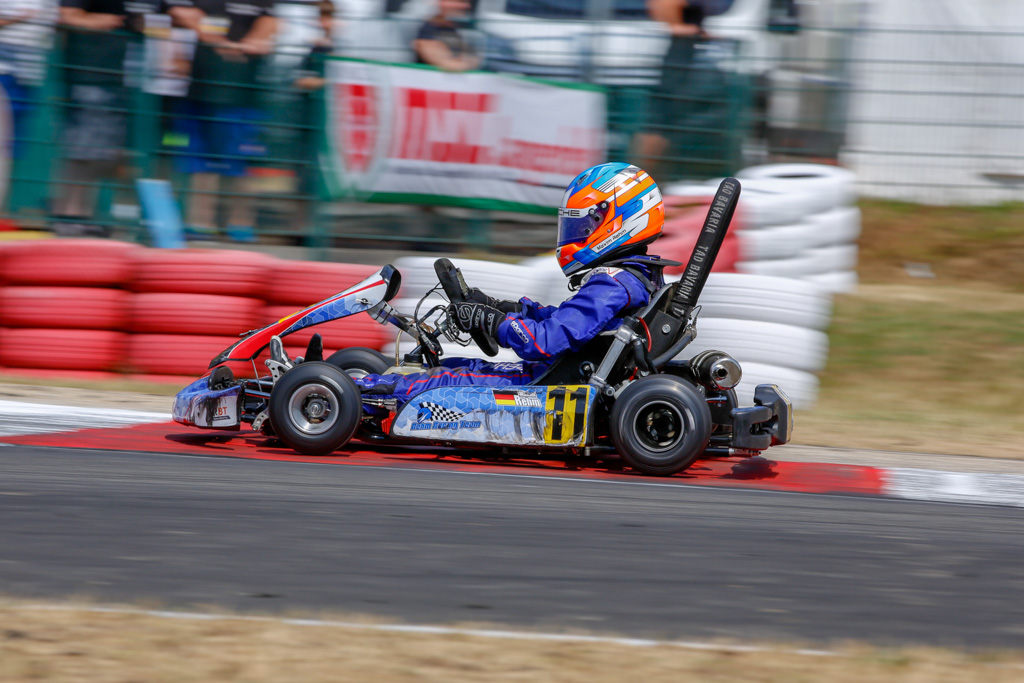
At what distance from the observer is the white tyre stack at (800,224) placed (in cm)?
866

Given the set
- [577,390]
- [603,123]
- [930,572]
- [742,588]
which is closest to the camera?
[742,588]

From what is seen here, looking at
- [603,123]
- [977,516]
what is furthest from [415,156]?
[977,516]

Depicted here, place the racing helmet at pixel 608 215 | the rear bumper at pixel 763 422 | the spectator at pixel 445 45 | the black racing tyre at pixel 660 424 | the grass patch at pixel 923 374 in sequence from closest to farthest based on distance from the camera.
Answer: the black racing tyre at pixel 660 424
the rear bumper at pixel 763 422
the racing helmet at pixel 608 215
the grass patch at pixel 923 374
the spectator at pixel 445 45

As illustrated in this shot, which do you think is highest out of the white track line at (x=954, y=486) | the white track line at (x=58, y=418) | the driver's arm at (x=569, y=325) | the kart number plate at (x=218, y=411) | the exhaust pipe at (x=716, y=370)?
the driver's arm at (x=569, y=325)

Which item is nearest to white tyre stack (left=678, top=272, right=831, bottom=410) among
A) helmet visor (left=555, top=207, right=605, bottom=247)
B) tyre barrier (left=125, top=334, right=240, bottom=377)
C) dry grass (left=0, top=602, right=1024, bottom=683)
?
helmet visor (left=555, top=207, right=605, bottom=247)

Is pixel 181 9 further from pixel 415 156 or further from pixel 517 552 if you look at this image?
pixel 517 552

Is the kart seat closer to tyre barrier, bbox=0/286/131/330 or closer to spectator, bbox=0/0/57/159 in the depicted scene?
tyre barrier, bbox=0/286/131/330

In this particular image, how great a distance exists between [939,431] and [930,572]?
3.51 metres

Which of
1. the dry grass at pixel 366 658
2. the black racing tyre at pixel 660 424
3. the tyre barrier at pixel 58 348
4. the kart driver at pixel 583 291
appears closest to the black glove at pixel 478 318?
the kart driver at pixel 583 291

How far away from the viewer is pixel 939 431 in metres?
6.58

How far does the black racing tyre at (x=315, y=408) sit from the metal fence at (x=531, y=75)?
4.30 meters

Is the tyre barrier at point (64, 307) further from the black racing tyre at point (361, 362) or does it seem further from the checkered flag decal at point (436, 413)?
the checkered flag decal at point (436, 413)

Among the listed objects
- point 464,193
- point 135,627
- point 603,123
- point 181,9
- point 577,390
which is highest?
point 181,9

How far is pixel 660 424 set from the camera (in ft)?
15.3
